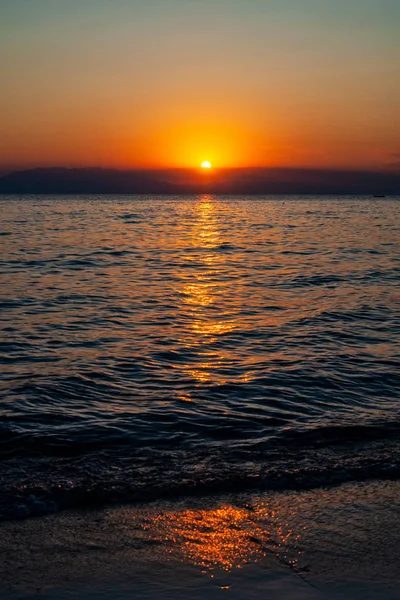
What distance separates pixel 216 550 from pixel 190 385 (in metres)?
6.38

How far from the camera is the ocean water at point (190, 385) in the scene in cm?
739

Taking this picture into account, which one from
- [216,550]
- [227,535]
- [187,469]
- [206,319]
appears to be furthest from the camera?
[206,319]

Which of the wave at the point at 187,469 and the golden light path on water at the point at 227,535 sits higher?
the golden light path on water at the point at 227,535

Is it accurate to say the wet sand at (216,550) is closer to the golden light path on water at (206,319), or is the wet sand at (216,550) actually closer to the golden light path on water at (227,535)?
the golden light path on water at (227,535)

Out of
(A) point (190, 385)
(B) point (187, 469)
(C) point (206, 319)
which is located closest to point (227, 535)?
(B) point (187, 469)

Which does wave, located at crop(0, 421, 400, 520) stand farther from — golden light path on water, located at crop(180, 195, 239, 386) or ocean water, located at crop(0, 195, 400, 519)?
golden light path on water, located at crop(180, 195, 239, 386)

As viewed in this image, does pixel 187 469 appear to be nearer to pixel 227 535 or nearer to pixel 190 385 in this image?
pixel 227 535

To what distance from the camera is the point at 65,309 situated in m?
19.6

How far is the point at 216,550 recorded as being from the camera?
5.45m

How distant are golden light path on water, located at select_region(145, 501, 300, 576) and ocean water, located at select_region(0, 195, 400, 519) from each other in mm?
608

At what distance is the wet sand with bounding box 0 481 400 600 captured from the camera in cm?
484

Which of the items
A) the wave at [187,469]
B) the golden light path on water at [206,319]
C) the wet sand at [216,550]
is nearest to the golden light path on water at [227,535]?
the wet sand at [216,550]

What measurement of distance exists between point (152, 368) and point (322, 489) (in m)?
6.48

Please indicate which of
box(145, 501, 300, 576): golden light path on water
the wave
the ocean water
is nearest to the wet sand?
box(145, 501, 300, 576): golden light path on water
